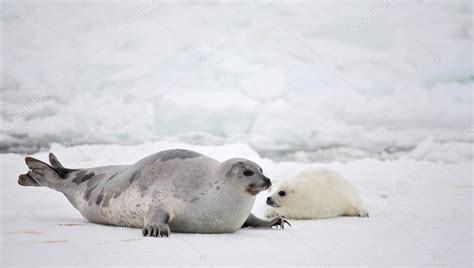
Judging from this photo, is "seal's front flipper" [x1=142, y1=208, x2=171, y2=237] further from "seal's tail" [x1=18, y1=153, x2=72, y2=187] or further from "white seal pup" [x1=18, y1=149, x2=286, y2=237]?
"seal's tail" [x1=18, y1=153, x2=72, y2=187]

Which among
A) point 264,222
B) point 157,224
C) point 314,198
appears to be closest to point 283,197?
point 314,198

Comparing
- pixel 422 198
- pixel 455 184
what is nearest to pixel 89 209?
pixel 422 198

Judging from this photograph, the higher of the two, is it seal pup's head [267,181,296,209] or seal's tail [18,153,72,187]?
seal's tail [18,153,72,187]

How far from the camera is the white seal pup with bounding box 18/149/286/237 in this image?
345cm

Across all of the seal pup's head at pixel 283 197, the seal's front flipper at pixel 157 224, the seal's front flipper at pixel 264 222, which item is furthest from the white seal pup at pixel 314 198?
the seal's front flipper at pixel 157 224

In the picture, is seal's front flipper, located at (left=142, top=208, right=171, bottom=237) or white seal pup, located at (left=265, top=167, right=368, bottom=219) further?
white seal pup, located at (left=265, top=167, right=368, bottom=219)

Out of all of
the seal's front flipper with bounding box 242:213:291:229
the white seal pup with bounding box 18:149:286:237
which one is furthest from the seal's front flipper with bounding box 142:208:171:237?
the seal's front flipper with bounding box 242:213:291:229

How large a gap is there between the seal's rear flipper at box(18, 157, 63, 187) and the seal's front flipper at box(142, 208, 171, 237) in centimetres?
111

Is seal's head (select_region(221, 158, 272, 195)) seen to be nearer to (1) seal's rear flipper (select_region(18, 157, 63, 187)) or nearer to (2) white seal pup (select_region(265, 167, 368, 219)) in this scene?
(2) white seal pup (select_region(265, 167, 368, 219))

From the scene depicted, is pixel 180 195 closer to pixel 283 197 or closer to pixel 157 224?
pixel 157 224

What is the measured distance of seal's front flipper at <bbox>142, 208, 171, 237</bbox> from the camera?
3.22 meters

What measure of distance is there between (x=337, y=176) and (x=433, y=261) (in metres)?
1.99

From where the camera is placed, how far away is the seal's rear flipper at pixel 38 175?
4297mm

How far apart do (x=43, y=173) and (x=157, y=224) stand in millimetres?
1395
